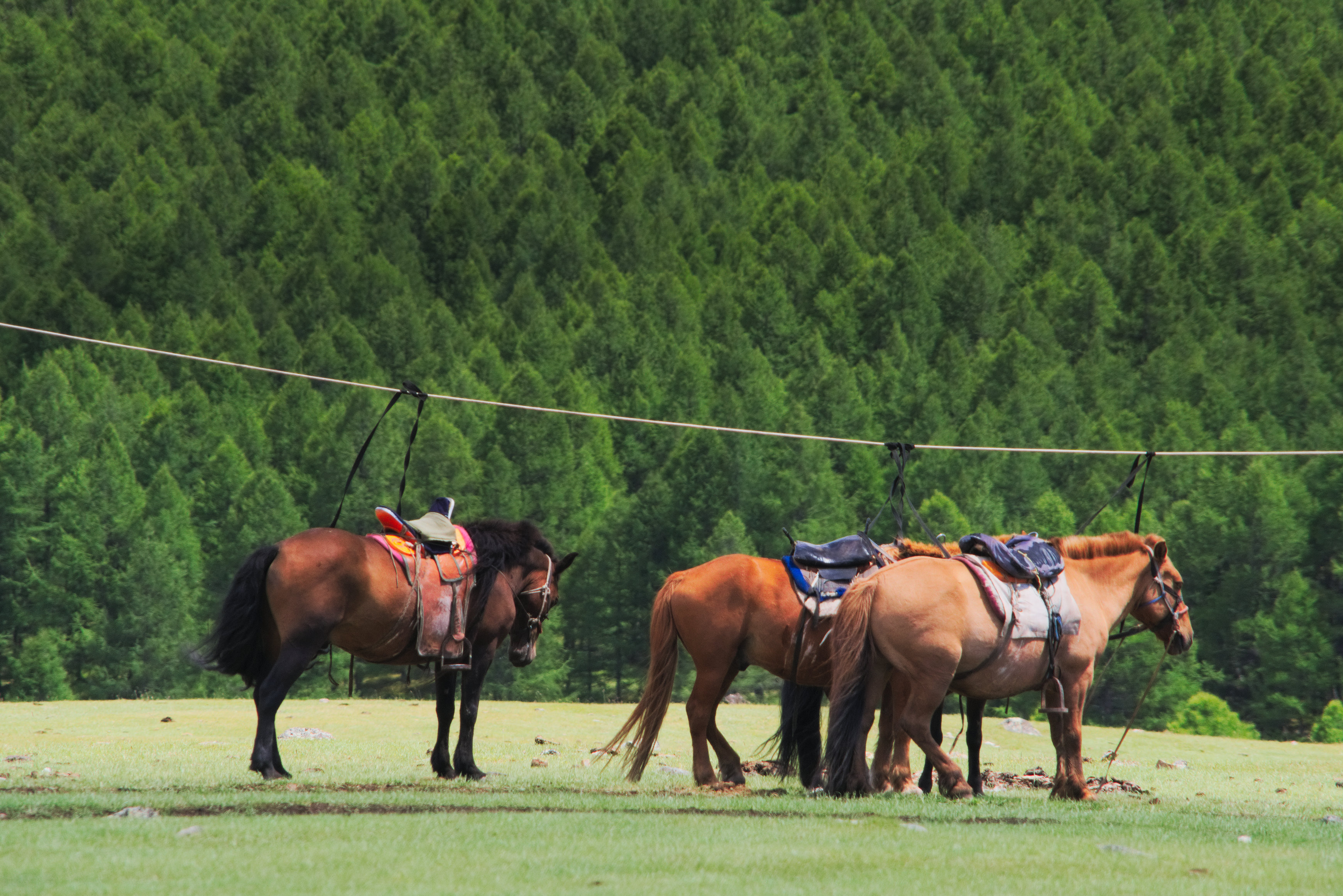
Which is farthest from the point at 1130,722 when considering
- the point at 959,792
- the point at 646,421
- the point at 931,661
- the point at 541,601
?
the point at 646,421

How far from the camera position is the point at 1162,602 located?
15.0 metres

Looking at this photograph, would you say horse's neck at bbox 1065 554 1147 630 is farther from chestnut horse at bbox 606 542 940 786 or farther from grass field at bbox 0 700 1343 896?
chestnut horse at bbox 606 542 940 786

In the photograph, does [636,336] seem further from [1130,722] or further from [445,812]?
[445,812]

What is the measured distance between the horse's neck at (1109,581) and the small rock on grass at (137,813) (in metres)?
8.44

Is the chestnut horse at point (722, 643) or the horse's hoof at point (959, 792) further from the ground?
the chestnut horse at point (722, 643)

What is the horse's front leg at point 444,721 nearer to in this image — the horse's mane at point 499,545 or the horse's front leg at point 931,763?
the horse's mane at point 499,545

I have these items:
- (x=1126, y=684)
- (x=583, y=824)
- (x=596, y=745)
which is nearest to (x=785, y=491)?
(x=1126, y=684)

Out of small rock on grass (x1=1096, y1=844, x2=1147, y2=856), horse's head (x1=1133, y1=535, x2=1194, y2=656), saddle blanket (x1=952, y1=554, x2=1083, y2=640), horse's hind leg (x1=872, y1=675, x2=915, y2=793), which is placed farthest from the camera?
horse's head (x1=1133, y1=535, x2=1194, y2=656)

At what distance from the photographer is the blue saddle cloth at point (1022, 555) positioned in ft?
44.9

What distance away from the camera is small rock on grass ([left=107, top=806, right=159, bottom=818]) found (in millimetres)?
10617

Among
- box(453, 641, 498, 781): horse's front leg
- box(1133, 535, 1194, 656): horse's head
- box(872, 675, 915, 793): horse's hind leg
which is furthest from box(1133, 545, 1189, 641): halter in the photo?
box(453, 641, 498, 781): horse's front leg

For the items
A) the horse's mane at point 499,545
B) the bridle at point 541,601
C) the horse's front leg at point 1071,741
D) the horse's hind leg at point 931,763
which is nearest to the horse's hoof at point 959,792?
the horse's hind leg at point 931,763

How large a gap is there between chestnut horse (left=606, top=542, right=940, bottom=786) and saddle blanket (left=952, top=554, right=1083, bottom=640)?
65.8 inches

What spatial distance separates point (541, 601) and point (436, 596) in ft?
5.14
